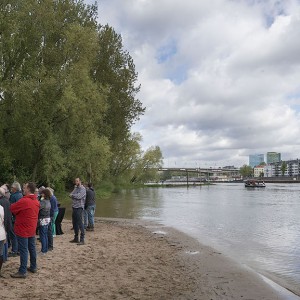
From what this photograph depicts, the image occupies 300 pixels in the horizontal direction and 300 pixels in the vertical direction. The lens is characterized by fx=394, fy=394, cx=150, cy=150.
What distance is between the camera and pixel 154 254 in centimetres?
1245

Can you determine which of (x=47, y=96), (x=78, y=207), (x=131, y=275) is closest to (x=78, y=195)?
(x=78, y=207)

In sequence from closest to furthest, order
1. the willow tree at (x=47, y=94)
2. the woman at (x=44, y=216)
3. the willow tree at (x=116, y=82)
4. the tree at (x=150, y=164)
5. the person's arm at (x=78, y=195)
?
the woman at (x=44, y=216), the person's arm at (x=78, y=195), the willow tree at (x=47, y=94), the willow tree at (x=116, y=82), the tree at (x=150, y=164)

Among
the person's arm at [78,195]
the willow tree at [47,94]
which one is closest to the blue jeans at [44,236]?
the person's arm at [78,195]

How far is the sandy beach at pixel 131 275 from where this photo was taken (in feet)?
25.6

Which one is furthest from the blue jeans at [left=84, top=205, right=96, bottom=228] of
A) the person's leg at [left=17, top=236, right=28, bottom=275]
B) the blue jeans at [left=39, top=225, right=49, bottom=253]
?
the person's leg at [left=17, top=236, right=28, bottom=275]

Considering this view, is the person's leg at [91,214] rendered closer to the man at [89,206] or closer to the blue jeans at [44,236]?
the man at [89,206]

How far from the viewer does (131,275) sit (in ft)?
30.6

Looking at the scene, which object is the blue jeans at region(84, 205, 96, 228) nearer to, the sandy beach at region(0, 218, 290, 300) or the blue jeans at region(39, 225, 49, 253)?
the sandy beach at region(0, 218, 290, 300)

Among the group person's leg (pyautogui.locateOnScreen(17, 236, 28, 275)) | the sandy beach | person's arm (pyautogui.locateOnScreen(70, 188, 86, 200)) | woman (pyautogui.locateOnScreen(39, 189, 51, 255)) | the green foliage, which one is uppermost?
the green foliage

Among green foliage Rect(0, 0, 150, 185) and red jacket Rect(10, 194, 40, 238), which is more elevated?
green foliage Rect(0, 0, 150, 185)

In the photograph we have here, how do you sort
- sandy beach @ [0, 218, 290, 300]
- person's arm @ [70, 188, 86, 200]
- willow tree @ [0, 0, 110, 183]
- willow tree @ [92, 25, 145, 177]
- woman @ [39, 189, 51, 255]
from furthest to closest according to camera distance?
willow tree @ [92, 25, 145, 177] < willow tree @ [0, 0, 110, 183] < person's arm @ [70, 188, 86, 200] < woman @ [39, 189, 51, 255] < sandy beach @ [0, 218, 290, 300]

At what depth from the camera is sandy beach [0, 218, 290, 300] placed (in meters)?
7.79

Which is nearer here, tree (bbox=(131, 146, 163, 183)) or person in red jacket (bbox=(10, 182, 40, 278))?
person in red jacket (bbox=(10, 182, 40, 278))

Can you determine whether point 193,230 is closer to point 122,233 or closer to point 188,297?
point 122,233
